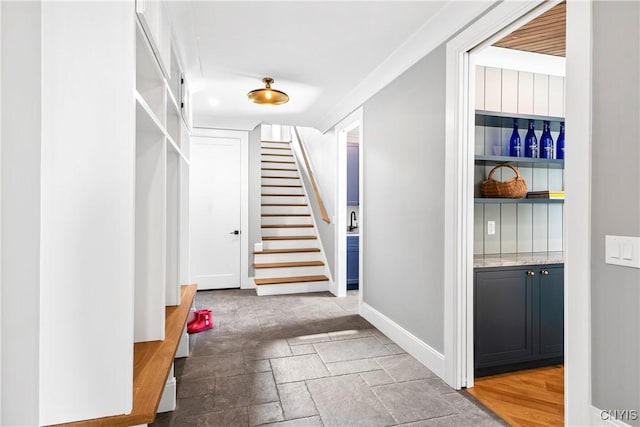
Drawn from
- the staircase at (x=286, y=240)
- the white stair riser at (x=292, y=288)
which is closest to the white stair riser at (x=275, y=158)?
the staircase at (x=286, y=240)

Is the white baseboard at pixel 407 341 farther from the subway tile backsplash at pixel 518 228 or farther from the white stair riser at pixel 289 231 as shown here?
the white stair riser at pixel 289 231

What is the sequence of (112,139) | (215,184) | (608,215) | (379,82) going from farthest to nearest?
(215,184) → (379,82) → (608,215) → (112,139)

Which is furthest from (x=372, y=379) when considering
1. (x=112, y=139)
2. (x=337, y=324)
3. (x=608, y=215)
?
(x=112, y=139)

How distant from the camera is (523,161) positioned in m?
2.72

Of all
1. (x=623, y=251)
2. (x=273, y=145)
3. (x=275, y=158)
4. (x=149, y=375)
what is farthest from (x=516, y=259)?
(x=273, y=145)

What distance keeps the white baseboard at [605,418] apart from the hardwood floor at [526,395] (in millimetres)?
637

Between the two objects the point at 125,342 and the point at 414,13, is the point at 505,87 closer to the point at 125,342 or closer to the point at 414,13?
the point at 414,13

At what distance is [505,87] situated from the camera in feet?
9.41

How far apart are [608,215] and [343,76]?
253 cm

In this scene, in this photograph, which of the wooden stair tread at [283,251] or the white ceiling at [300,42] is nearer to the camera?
the white ceiling at [300,42]

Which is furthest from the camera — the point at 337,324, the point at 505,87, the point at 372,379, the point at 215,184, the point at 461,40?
the point at 215,184

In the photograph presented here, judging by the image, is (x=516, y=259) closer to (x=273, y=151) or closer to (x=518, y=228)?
(x=518, y=228)

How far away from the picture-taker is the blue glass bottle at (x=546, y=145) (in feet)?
9.34

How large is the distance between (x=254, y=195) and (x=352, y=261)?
71.5 inches
